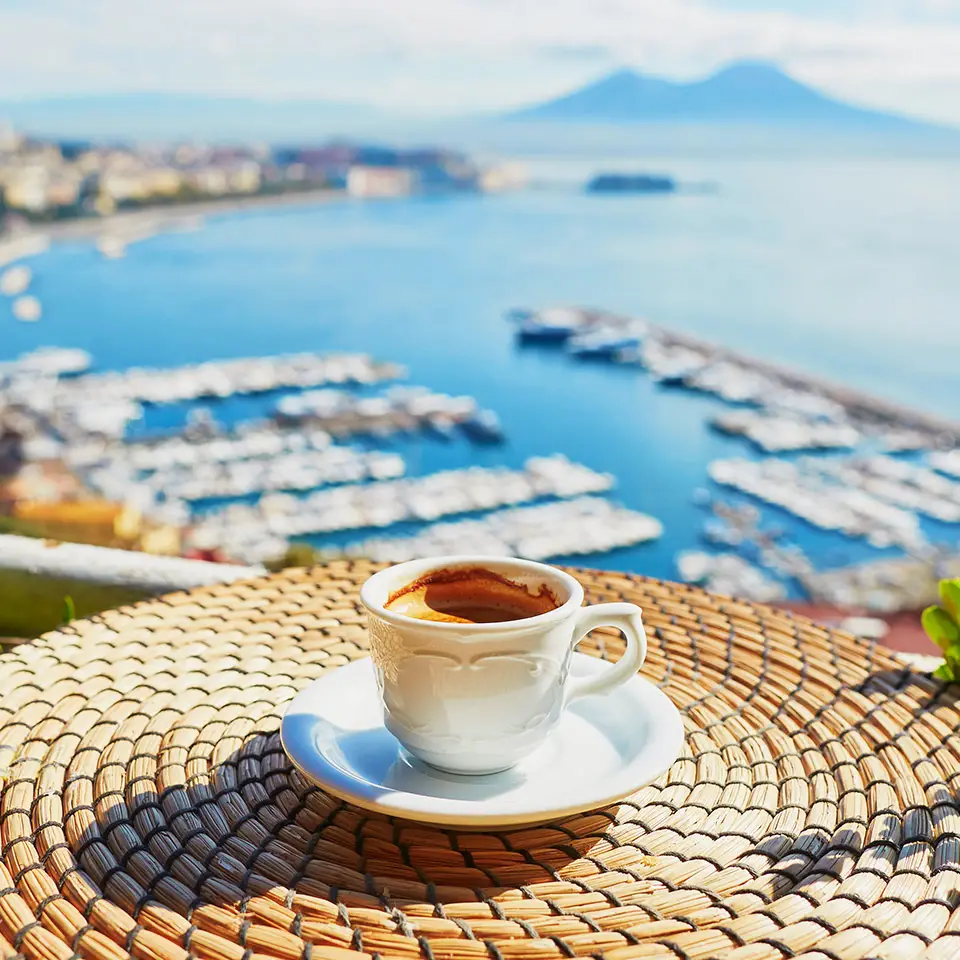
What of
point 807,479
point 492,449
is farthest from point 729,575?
point 492,449

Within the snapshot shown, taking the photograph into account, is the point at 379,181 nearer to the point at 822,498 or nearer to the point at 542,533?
the point at 822,498

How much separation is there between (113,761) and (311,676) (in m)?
0.13

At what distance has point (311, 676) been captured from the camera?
22.3 inches

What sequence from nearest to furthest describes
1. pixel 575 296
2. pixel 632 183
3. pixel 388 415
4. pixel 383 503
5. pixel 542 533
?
pixel 542 533, pixel 383 503, pixel 388 415, pixel 575 296, pixel 632 183

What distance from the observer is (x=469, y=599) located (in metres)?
0.50

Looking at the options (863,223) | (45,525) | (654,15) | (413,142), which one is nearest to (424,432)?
(45,525)

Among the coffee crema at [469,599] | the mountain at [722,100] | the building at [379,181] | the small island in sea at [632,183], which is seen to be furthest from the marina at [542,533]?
the mountain at [722,100]

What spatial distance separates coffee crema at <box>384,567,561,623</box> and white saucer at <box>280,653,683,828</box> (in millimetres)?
57

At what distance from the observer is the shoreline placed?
73.7ft

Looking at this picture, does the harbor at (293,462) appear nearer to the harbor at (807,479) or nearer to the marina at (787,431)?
the harbor at (807,479)

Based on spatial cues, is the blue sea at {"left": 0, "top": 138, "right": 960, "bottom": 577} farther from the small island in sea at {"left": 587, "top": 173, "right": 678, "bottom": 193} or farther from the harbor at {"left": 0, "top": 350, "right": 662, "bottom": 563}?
the harbor at {"left": 0, "top": 350, "right": 662, "bottom": 563}

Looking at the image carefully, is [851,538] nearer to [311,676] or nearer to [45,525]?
[45,525]

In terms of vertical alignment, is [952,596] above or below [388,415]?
above

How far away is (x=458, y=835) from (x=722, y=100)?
1778 inches
